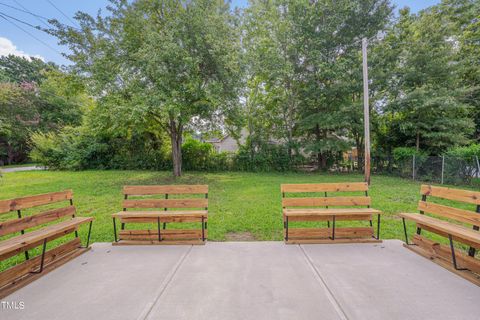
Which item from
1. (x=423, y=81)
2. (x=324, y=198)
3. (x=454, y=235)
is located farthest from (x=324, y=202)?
(x=423, y=81)

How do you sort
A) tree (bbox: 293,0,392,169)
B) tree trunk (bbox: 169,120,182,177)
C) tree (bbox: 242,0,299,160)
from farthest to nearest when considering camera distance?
1. tree (bbox: 242,0,299,160)
2. tree (bbox: 293,0,392,169)
3. tree trunk (bbox: 169,120,182,177)

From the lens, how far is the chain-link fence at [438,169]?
9.28m

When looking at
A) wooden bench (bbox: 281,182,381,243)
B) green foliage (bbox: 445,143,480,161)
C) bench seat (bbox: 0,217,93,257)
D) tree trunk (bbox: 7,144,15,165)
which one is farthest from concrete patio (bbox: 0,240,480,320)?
tree trunk (bbox: 7,144,15,165)

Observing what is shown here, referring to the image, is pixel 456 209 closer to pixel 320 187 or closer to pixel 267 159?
pixel 320 187

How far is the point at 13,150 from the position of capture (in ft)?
83.5

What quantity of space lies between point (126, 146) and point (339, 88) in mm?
14854

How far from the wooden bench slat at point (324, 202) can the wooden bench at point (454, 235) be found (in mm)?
611

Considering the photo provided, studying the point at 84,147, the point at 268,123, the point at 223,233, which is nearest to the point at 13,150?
the point at 84,147

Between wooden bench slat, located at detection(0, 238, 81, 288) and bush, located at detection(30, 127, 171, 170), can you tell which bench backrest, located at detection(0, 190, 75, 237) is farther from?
bush, located at detection(30, 127, 171, 170)

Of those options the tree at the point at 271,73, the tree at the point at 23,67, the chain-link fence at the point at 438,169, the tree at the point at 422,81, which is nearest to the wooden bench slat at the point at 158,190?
the tree at the point at 271,73

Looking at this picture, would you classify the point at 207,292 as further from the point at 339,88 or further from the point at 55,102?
the point at 55,102

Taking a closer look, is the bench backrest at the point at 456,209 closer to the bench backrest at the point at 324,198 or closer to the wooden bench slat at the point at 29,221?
the bench backrest at the point at 324,198

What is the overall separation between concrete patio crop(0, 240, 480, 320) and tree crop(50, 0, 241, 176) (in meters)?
6.47

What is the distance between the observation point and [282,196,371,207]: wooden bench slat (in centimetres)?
369
